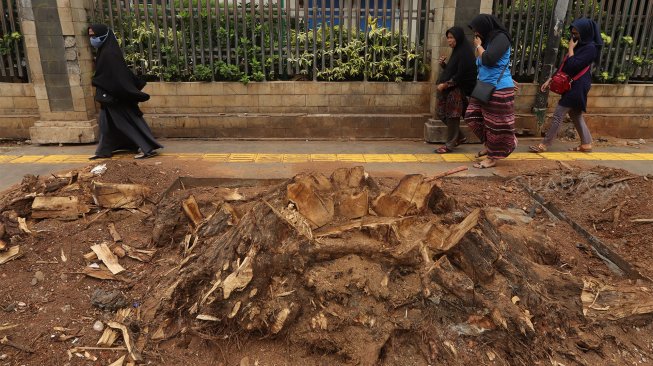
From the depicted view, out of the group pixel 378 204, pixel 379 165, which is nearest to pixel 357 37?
pixel 379 165

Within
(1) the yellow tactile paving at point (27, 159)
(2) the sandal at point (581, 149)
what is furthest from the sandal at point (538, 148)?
(1) the yellow tactile paving at point (27, 159)

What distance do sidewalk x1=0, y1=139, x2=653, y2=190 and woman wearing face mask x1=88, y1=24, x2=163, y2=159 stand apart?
238 millimetres

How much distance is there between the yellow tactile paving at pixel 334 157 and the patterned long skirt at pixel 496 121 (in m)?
0.62

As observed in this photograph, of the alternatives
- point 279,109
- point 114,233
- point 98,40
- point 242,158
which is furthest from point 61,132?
point 114,233

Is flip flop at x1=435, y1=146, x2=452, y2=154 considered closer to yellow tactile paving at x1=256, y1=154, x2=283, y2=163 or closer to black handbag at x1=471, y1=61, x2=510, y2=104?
black handbag at x1=471, y1=61, x2=510, y2=104

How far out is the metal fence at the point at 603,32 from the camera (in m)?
A: 7.91

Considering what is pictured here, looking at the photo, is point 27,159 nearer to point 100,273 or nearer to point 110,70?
point 110,70

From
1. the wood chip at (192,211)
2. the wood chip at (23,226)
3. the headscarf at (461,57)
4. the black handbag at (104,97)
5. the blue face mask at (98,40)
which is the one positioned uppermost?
the blue face mask at (98,40)

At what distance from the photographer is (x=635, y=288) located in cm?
356

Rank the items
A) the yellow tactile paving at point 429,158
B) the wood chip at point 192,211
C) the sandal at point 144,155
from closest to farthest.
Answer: the wood chip at point 192,211 < the sandal at point 144,155 < the yellow tactile paving at point 429,158

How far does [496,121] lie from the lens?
6.01 meters

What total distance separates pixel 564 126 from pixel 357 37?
4.09m

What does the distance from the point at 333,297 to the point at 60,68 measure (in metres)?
6.83

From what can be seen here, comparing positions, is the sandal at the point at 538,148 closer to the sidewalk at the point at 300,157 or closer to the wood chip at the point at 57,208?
the sidewalk at the point at 300,157
